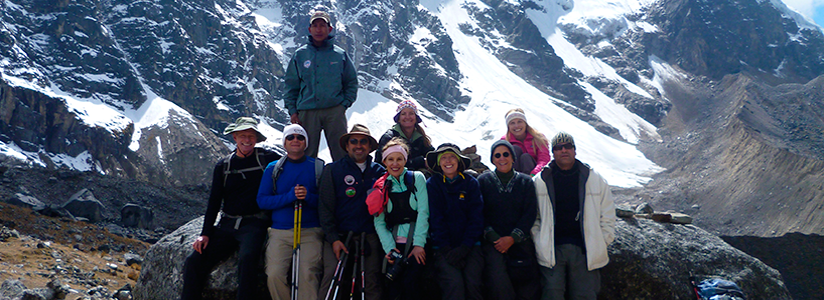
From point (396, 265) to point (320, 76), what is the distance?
375cm

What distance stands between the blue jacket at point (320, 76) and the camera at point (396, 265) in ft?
10.6

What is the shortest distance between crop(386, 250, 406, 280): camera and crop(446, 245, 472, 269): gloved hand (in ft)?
1.75

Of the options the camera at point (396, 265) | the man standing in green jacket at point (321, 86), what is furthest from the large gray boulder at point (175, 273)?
the man standing in green jacket at point (321, 86)

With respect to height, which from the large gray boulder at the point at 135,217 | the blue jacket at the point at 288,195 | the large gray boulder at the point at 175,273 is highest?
the blue jacket at the point at 288,195

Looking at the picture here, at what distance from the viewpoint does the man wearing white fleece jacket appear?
20.0 feet

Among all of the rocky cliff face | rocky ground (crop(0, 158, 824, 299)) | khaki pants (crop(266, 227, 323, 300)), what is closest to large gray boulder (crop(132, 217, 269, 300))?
khaki pants (crop(266, 227, 323, 300))

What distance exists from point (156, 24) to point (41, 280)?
123338 mm

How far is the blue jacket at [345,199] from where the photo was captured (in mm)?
6156

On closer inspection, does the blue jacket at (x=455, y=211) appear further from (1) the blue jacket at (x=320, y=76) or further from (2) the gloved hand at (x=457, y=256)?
(1) the blue jacket at (x=320, y=76)

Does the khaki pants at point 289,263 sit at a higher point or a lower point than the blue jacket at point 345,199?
lower

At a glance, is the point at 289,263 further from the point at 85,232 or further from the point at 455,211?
the point at 85,232

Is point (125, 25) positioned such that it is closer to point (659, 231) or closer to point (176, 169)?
point (176, 169)

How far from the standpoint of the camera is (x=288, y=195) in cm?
625

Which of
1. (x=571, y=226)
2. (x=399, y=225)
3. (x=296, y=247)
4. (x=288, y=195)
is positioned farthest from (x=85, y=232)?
(x=571, y=226)
